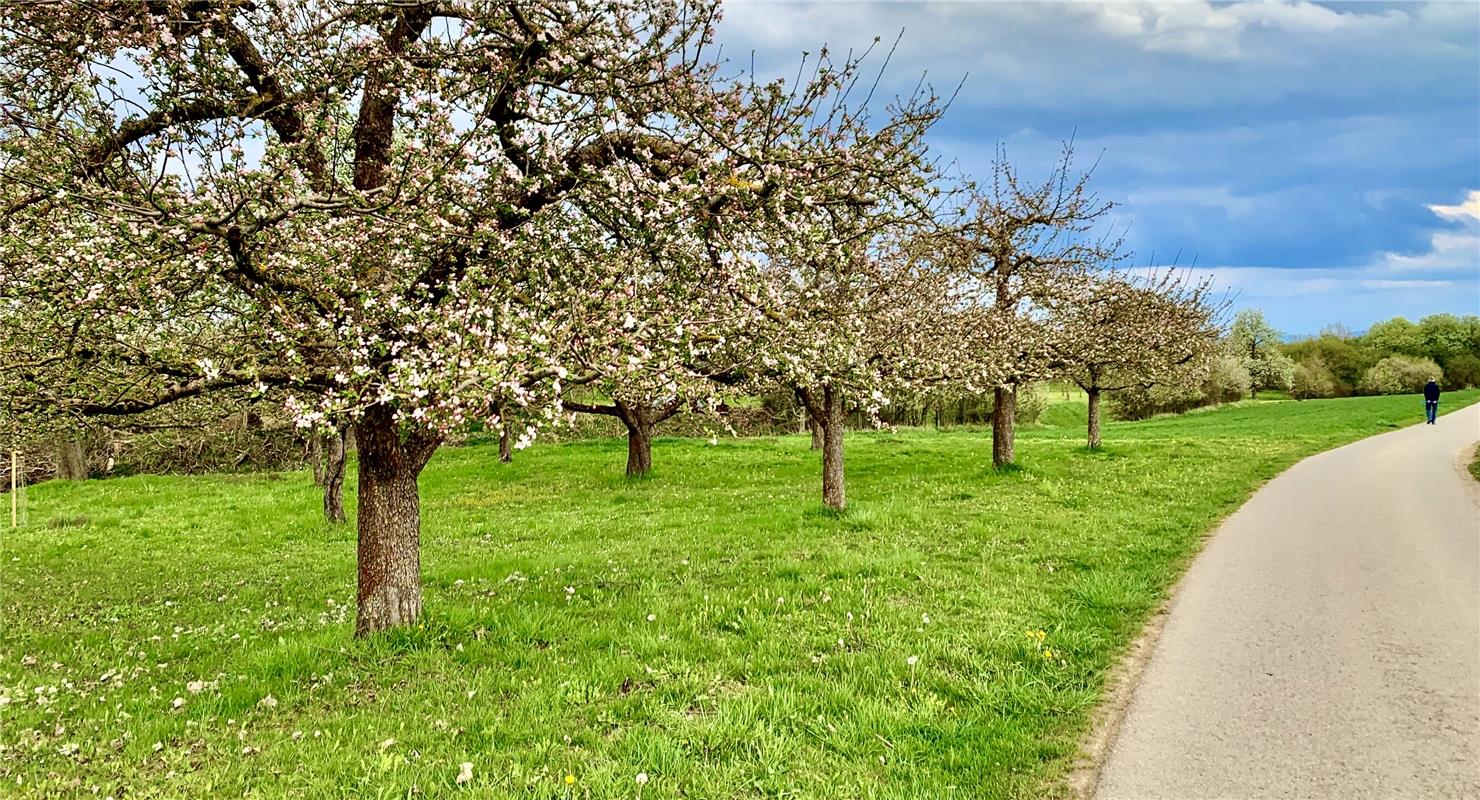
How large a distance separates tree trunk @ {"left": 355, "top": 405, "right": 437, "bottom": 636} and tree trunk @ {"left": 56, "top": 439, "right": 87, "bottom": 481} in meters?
37.5

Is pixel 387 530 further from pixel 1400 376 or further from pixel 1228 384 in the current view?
pixel 1400 376

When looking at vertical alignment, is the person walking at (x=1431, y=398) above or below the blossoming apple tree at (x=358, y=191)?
below

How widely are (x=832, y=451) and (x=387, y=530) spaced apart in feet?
35.1

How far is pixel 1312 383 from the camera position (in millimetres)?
80562

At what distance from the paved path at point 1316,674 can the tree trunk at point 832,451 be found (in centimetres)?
736

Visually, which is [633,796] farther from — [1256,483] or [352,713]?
[1256,483]

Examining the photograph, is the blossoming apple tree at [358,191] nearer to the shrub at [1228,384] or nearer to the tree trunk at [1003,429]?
the tree trunk at [1003,429]

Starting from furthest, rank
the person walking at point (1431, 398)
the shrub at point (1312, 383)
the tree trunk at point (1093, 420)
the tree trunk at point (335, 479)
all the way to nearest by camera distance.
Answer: the shrub at point (1312, 383) < the person walking at point (1431, 398) < the tree trunk at point (1093, 420) < the tree trunk at point (335, 479)

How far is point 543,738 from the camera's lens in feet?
18.7

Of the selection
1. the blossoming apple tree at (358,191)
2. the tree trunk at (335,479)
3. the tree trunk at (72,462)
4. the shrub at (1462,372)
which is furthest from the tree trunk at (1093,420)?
the shrub at (1462,372)

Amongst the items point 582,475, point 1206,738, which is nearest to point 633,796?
point 1206,738

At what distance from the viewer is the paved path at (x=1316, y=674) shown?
17.1 ft

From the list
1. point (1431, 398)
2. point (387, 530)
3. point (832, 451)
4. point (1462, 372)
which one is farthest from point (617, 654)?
point (1462, 372)

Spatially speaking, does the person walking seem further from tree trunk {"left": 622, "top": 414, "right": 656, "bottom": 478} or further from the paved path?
tree trunk {"left": 622, "top": 414, "right": 656, "bottom": 478}
